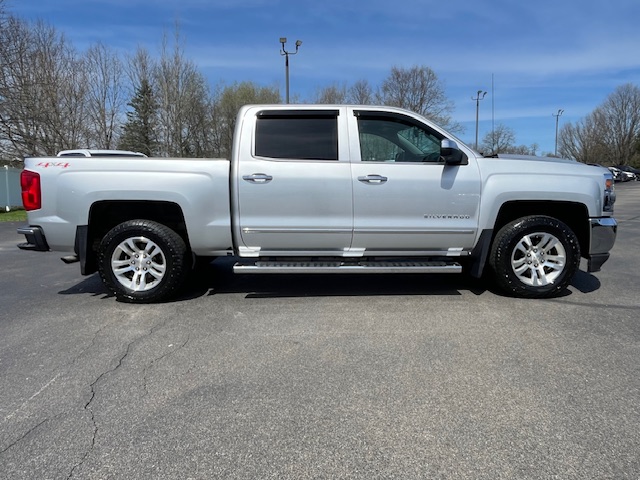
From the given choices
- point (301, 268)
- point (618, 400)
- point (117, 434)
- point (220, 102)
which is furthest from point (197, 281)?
point (220, 102)

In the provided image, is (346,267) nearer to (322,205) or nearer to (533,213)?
(322,205)

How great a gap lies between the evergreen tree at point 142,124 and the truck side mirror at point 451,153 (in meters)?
26.0

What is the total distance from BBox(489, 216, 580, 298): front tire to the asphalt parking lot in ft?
0.63

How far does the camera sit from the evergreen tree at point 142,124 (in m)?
27.4

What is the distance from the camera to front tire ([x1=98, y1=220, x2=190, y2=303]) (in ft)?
15.6

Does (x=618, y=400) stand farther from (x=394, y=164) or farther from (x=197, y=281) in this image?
(x=197, y=281)

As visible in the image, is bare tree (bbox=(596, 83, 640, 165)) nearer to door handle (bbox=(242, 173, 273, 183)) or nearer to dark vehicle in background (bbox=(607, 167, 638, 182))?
dark vehicle in background (bbox=(607, 167, 638, 182))

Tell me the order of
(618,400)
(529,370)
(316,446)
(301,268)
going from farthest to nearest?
(301,268), (529,370), (618,400), (316,446)

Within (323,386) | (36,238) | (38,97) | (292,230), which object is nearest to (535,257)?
(292,230)

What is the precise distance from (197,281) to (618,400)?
4.78 metres

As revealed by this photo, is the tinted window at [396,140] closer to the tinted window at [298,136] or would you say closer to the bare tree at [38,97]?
the tinted window at [298,136]

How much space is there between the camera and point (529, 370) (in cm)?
324

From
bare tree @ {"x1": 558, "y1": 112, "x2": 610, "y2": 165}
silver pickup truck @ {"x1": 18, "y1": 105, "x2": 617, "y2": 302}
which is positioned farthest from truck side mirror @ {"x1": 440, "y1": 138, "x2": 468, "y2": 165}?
bare tree @ {"x1": 558, "y1": 112, "x2": 610, "y2": 165}

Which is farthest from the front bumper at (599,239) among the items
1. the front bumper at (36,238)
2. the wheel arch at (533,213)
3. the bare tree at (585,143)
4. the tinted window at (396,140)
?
the bare tree at (585,143)
